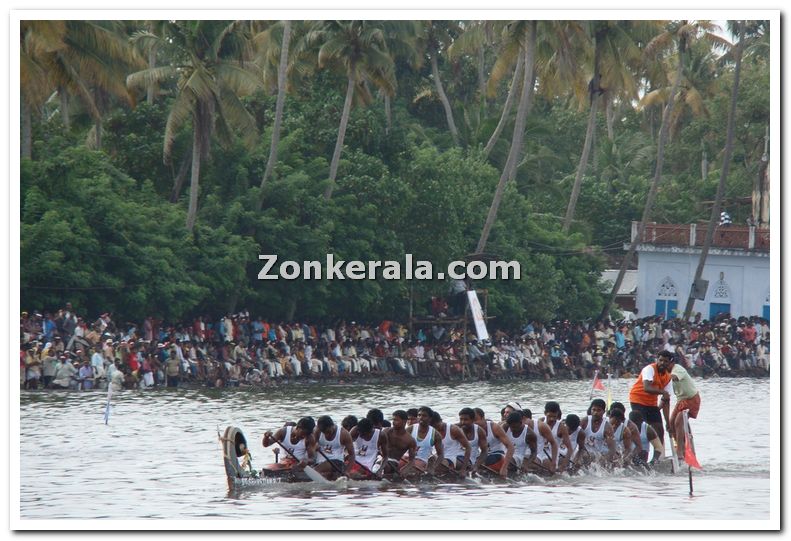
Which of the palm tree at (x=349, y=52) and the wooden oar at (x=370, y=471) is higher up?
the palm tree at (x=349, y=52)

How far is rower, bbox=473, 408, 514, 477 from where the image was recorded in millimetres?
17328

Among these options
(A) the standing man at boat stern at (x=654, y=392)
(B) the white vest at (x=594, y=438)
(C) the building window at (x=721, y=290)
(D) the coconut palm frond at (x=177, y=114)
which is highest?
(D) the coconut palm frond at (x=177, y=114)

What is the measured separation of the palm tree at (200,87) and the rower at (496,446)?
1728 centimetres

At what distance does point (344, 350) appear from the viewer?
3441 cm

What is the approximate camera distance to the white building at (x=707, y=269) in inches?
1919

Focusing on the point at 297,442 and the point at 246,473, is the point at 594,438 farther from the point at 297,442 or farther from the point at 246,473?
the point at 246,473

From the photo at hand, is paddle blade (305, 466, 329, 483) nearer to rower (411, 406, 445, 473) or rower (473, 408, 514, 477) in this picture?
rower (411, 406, 445, 473)

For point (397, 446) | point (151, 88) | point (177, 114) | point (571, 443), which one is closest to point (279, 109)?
point (177, 114)

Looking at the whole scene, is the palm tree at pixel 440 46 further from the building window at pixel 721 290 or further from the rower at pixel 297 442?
the rower at pixel 297 442

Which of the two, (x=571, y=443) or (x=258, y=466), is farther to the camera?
(x=258, y=466)

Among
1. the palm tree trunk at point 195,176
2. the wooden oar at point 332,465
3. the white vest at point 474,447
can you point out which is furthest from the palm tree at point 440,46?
the wooden oar at point 332,465

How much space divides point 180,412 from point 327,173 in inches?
468

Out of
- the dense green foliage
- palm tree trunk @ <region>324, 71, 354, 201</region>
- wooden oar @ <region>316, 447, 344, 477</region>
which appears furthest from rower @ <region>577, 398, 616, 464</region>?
palm tree trunk @ <region>324, 71, 354, 201</region>

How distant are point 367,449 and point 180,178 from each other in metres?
20.1
